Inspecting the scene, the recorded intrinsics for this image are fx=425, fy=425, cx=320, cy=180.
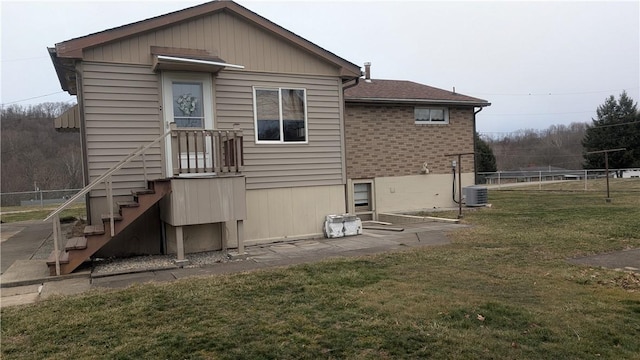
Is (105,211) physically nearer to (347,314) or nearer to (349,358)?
(347,314)

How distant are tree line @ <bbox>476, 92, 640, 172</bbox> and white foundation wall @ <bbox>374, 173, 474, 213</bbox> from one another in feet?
58.5

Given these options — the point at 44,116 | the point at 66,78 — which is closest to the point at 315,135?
the point at 66,78

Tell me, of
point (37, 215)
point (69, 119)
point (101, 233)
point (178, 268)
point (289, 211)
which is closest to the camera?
point (101, 233)

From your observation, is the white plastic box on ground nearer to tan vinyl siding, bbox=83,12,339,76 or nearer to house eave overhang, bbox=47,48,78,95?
tan vinyl siding, bbox=83,12,339,76

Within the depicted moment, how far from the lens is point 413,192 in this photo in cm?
1476

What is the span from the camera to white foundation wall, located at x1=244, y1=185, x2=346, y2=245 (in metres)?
9.21

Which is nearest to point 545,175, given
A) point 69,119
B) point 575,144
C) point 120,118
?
point 575,144

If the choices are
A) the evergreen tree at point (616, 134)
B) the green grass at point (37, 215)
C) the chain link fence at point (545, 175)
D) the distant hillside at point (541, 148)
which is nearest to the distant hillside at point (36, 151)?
the green grass at point (37, 215)

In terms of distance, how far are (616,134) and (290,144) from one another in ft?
143

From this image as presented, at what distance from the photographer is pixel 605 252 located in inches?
283

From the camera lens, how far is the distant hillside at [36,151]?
3306cm

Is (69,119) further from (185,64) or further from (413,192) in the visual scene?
(413,192)

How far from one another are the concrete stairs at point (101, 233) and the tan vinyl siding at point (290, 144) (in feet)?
6.79

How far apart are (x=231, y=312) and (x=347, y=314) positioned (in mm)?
1210
